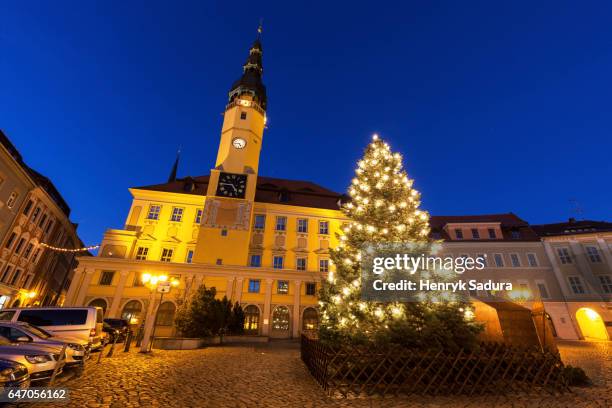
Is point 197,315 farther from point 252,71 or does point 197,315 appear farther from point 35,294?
point 252,71

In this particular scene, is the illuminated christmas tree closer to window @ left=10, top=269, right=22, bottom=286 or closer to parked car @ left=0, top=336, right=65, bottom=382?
parked car @ left=0, top=336, right=65, bottom=382

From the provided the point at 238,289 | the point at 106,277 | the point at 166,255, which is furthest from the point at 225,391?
the point at 166,255

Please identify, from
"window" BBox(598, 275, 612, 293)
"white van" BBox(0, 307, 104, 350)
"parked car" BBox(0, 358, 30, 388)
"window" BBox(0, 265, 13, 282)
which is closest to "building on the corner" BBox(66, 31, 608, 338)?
"window" BBox(598, 275, 612, 293)

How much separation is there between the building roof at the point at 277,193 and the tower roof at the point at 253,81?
1297cm

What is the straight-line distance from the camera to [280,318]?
94.9 feet

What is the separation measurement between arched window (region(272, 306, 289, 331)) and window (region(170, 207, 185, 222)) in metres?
16.0

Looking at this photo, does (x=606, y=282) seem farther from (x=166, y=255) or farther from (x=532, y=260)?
(x=166, y=255)

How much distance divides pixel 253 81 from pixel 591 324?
163 feet

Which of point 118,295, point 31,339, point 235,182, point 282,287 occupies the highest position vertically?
point 235,182

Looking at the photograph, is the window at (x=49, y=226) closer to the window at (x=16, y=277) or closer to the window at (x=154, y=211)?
the window at (x=16, y=277)

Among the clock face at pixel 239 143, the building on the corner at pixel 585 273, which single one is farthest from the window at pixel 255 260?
the building on the corner at pixel 585 273

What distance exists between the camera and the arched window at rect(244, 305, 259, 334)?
27969mm

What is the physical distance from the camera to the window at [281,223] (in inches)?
1384

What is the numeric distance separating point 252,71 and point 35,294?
4243 cm
